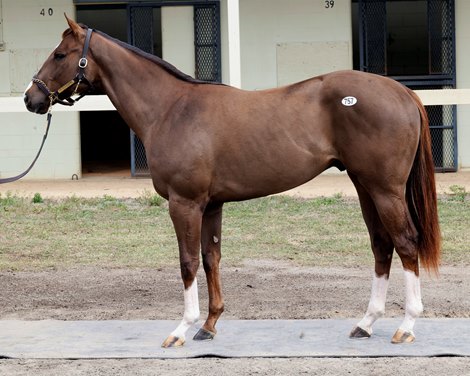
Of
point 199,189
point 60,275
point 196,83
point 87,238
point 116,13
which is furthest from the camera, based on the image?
point 116,13

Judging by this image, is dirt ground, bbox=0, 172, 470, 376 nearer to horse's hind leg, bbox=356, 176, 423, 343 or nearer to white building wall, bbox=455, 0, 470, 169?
horse's hind leg, bbox=356, 176, 423, 343

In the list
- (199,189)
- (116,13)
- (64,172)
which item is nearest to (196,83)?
(199,189)

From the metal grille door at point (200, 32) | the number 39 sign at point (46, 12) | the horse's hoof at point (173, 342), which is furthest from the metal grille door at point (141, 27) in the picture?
the horse's hoof at point (173, 342)

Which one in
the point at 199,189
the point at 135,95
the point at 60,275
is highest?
the point at 135,95

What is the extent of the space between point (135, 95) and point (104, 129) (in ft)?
51.4

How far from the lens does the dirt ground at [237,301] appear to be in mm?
5539

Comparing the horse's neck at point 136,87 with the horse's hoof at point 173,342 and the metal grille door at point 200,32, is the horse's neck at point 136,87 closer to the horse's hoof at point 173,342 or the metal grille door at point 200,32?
the horse's hoof at point 173,342

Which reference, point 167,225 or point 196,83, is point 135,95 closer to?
point 196,83

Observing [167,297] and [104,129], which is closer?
[167,297]

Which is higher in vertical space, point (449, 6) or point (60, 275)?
point (449, 6)

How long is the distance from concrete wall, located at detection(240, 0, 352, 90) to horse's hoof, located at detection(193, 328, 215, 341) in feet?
31.9

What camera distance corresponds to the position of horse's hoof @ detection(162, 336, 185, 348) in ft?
19.7

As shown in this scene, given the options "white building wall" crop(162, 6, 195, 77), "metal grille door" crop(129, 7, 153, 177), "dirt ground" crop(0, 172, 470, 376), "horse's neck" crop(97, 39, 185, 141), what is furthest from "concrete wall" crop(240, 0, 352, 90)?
"horse's neck" crop(97, 39, 185, 141)

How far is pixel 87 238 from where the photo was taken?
34.7ft
